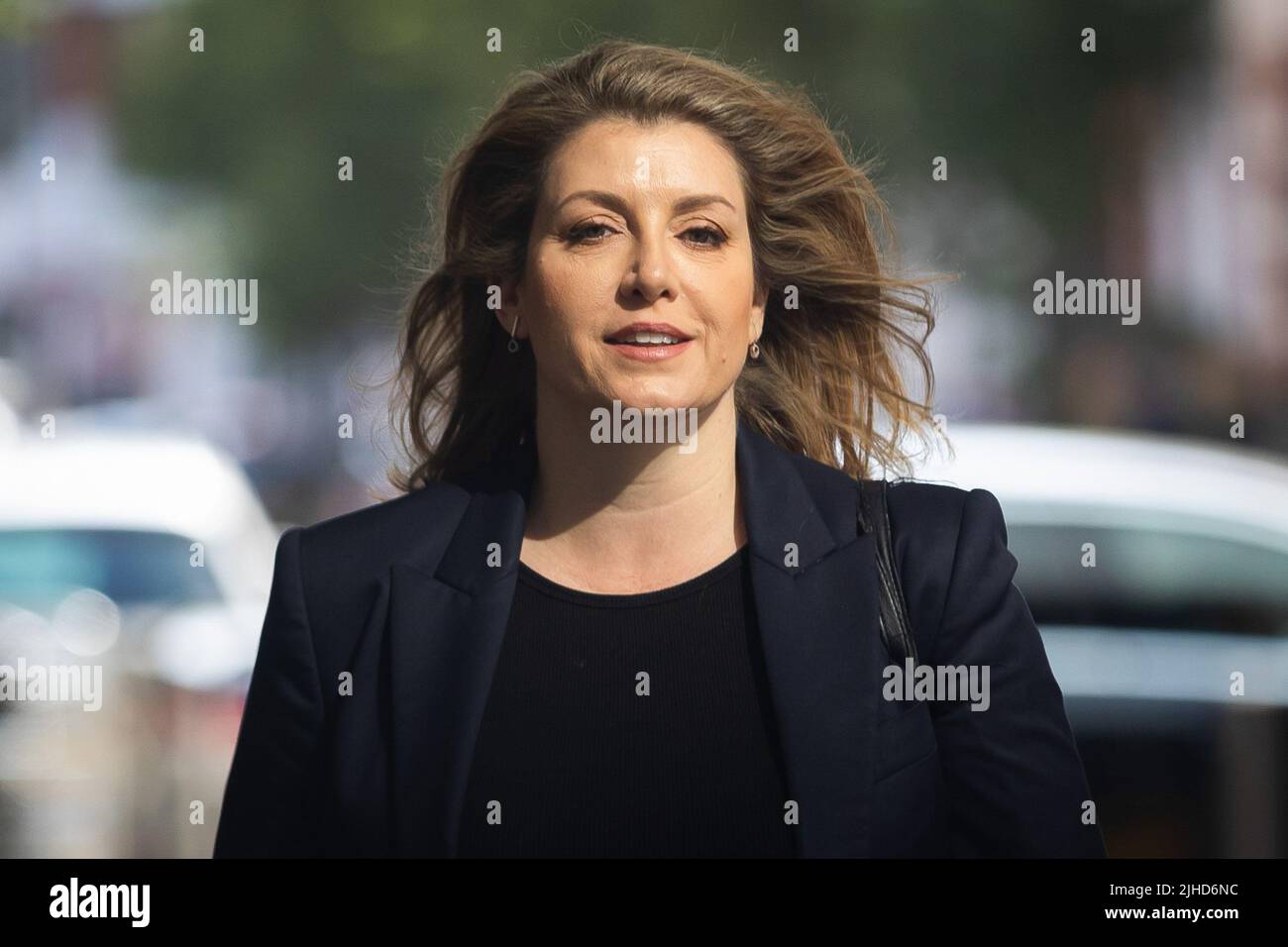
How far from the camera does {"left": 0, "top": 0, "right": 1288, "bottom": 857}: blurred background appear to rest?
591cm

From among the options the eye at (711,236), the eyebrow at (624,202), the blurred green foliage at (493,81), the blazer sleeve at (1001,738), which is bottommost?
the blazer sleeve at (1001,738)

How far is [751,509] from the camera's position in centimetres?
304

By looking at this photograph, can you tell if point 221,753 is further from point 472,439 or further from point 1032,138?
point 1032,138

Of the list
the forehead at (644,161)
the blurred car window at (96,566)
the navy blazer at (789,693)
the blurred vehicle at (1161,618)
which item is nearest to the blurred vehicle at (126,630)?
the blurred car window at (96,566)

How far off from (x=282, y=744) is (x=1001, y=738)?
125cm

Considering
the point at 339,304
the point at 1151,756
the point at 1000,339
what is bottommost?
the point at 1151,756

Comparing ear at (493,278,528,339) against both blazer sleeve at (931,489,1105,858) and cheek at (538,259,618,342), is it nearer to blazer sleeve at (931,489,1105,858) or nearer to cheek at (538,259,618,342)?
cheek at (538,259,618,342)

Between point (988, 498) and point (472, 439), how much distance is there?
1.04 metres

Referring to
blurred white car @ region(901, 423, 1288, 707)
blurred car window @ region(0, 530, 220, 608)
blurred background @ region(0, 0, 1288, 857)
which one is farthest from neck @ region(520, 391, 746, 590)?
blurred car window @ region(0, 530, 220, 608)

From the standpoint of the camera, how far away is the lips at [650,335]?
295cm

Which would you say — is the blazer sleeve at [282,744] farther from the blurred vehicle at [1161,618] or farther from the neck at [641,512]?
the blurred vehicle at [1161,618]

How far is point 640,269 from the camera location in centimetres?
296

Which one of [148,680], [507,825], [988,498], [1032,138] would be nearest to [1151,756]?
[988,498]

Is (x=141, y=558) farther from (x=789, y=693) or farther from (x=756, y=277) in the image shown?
(x=789, y=693)
